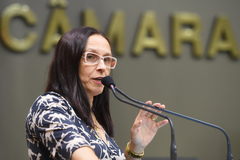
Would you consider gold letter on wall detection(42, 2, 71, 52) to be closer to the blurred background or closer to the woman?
the blurred background

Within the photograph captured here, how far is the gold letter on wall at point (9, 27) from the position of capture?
3.31 m

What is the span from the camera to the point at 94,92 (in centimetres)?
152

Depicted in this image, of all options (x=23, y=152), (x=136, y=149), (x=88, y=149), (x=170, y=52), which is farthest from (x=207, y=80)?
(x=88, y=149)

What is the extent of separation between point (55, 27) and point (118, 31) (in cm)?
61

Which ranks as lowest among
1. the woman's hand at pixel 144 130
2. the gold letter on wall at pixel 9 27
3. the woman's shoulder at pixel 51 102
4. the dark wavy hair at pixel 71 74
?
the woman's hand at pixel 144 130

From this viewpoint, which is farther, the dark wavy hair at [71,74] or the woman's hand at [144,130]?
the woman's hand at [144,130]

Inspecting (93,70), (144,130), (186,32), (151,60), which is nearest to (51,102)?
(93,70)

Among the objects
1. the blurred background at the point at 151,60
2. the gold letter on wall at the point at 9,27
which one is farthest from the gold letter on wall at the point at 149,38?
the gold letter on wall at the point at 9,27

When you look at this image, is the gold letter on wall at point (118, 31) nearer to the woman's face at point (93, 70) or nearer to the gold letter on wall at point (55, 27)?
the gold letter on wall at point (55, 27)

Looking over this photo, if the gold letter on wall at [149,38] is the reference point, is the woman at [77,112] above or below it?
below

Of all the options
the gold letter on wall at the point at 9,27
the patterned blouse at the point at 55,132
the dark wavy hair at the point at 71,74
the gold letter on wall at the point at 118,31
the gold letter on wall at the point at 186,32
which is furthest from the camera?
the gold letter on wall at the point at 186,32

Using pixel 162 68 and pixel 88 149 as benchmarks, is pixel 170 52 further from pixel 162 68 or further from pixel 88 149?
pixel 88 149

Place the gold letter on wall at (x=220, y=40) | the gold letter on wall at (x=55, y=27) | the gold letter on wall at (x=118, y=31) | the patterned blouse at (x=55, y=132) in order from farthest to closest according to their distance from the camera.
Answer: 1. the gold letter on wall at (x=220, y=40)
2. the gold letter on wall at (x=118, y=31)
3. the gold letter on wall at (x=55, y=27)
4. the patterned blouse at (x=55, y=132)

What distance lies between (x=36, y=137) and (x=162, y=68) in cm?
258
